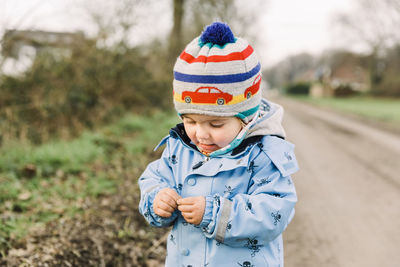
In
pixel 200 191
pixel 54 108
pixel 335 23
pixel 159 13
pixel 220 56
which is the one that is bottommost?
pixel 54 108

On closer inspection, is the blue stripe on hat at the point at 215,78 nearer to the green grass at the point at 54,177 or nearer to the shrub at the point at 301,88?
the green grass at the point at 54,177

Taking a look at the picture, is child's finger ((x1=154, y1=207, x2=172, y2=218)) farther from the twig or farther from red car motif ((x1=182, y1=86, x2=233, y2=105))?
the twig

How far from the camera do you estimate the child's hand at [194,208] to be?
1.39 meters

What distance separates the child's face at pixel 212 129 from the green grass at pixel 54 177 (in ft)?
5.92

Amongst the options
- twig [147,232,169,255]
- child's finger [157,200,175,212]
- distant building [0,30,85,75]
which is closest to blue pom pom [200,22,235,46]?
child's finger [157,200,175,212]

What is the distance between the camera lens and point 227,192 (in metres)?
1.53

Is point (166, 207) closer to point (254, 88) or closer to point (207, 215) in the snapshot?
point (207, 215)

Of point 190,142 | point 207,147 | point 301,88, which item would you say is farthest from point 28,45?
point 301,88

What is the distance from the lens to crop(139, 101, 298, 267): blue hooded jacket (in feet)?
4.62

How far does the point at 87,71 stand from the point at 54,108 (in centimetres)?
128

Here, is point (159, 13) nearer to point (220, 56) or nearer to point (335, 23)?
point (220, 56)

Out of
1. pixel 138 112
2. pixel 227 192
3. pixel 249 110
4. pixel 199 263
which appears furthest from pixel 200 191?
pixel 138 112

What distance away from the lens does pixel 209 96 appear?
143 cm

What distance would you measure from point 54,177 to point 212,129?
10.2 ft
